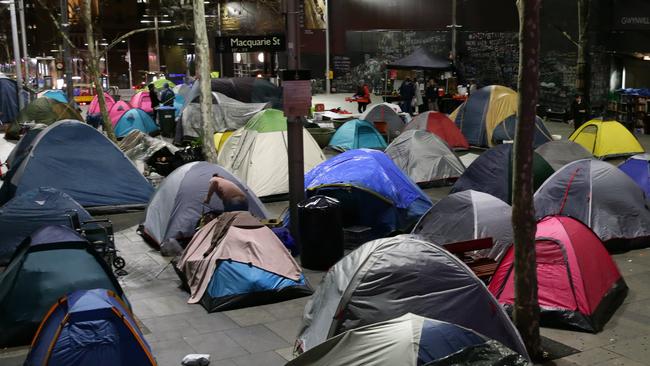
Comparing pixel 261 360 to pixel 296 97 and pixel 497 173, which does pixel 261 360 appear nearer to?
pixel 296 97

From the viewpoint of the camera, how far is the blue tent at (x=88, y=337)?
721cm

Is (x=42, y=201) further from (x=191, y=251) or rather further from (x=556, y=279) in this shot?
(x=556, y=279)

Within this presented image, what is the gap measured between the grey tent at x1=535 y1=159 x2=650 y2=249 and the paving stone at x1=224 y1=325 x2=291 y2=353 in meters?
5.56

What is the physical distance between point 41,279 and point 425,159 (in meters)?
10.7

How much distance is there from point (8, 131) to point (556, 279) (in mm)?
24484

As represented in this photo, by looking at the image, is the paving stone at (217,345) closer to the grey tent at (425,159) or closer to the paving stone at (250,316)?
the paving stone at (250,316)

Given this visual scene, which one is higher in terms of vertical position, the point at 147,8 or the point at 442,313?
the point at 147,8

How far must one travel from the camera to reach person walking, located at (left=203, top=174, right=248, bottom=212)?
12.5 metres

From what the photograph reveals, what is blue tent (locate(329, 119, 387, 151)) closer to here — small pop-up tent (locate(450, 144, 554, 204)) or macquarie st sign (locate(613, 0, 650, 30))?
small pop-up tent (locate(450, 144, 554, 204))

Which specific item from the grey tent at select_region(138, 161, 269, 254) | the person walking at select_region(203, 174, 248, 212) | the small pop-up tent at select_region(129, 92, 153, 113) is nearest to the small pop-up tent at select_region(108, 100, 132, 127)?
the small pop-up tent at select_region(129, 92, 153, 113)

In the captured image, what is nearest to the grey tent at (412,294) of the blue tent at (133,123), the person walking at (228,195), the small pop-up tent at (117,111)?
the person walking at (228,195)

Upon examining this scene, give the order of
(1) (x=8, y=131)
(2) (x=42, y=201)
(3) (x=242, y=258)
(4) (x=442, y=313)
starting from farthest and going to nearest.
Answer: (1) (x=8, y=131), (2) (x=42, y=201), (3) (x=242, y=258), (4) (x=442, y=313)

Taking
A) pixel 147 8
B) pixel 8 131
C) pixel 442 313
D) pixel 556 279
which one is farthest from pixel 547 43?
pixel 147 8

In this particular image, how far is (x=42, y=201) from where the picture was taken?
12.2 metres
